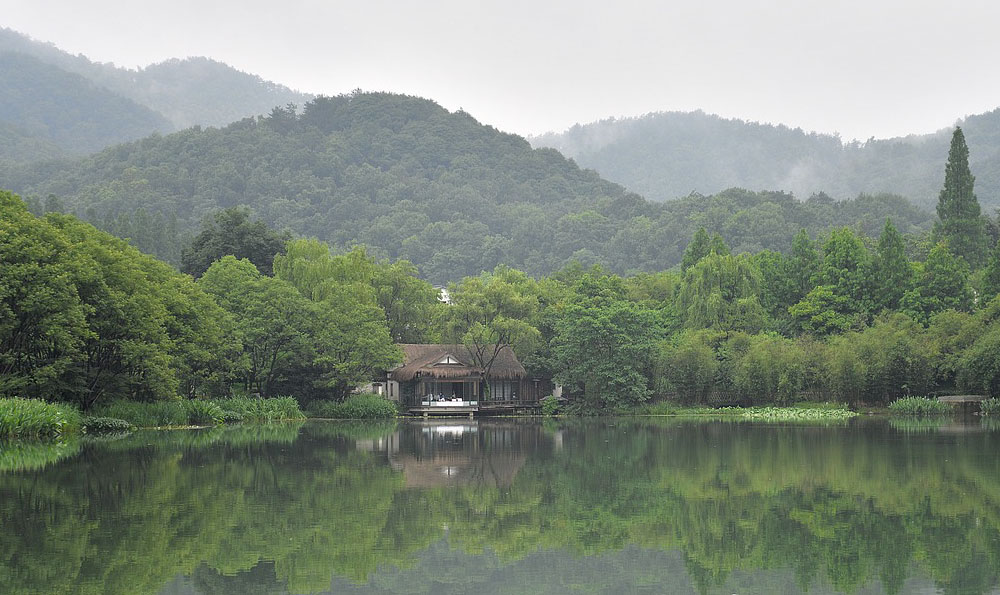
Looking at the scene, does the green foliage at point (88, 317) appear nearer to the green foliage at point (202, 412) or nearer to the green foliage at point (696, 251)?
the green foliage at point (202, 412)

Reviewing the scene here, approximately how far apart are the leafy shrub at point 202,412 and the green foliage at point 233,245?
2206 cm

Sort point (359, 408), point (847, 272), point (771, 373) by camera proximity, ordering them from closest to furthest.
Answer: point (359, 408) → point (771, 373) → point (847, 272)

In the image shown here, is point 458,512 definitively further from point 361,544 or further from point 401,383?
point 401,383

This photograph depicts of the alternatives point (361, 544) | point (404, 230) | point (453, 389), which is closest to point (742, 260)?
point (453, 389)

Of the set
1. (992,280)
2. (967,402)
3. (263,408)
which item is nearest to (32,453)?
(263,408)

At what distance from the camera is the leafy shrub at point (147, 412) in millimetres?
36188

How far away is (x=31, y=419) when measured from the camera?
29.6m

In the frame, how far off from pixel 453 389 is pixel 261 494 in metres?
43.0

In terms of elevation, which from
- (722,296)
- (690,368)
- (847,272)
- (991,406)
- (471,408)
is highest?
(847,272)

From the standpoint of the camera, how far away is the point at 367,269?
60844mm

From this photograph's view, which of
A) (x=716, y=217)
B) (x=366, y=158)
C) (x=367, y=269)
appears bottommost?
(x=367, y=269)

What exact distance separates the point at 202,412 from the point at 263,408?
18.0 ft

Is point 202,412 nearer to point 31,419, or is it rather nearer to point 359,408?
point 31,419

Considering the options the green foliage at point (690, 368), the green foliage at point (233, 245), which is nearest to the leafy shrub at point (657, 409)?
the green foliage at point (690, 368)
